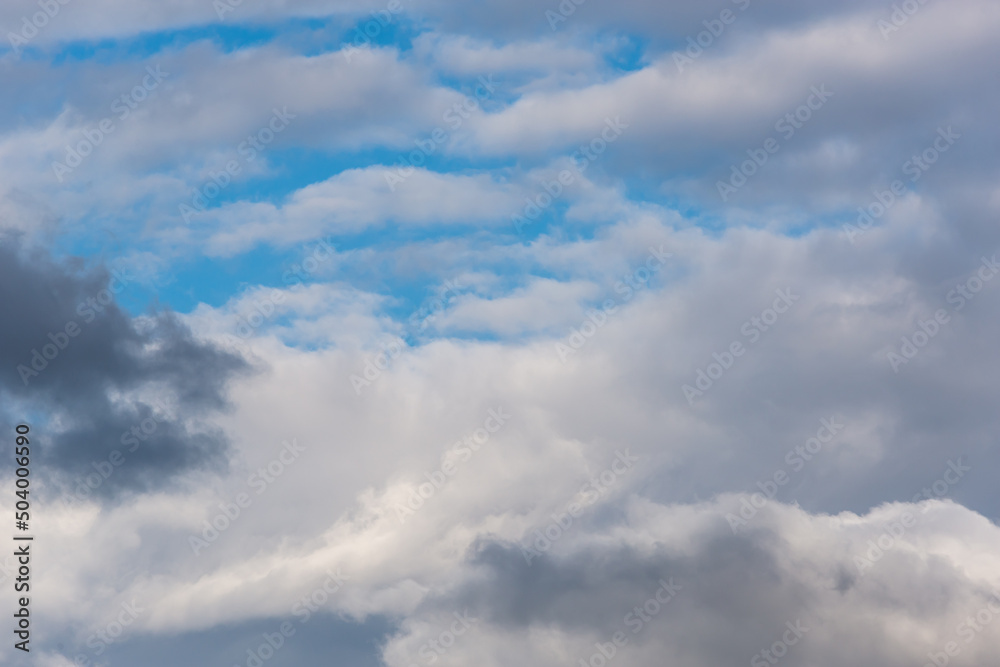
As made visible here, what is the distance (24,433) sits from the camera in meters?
135

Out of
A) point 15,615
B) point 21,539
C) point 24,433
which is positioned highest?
point 24,433

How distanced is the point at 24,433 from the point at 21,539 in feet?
83.8

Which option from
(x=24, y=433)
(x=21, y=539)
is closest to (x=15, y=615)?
(x=21, y=539)

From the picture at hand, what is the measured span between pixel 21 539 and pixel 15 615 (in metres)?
18.9

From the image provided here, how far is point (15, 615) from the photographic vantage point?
141 metres

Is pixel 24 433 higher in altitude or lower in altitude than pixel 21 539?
higher

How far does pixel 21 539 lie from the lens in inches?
5453

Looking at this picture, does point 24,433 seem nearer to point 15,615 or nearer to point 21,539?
point 21,539

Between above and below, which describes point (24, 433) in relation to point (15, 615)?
above

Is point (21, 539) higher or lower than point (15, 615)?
higher
